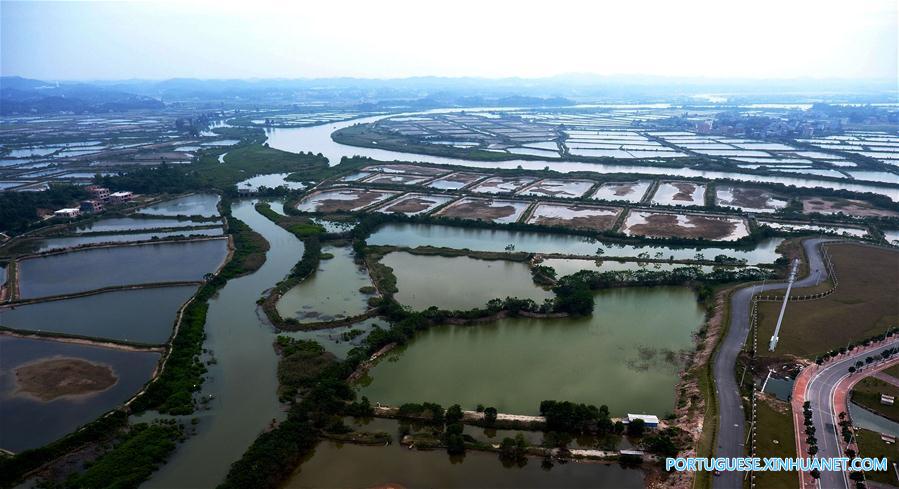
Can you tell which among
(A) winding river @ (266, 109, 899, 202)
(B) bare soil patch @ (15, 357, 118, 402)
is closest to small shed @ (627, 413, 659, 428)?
(B) bare soil patch @ (15, 357, 118, 402)

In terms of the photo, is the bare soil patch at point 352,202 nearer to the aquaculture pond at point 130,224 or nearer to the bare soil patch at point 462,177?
the aquaculture pond at point 130,224

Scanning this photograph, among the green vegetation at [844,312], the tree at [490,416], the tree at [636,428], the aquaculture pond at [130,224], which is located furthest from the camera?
the aquaculture pond at [130,224]

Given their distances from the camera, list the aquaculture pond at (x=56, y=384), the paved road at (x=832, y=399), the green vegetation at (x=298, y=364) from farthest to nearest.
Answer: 1. the green vegetation at (x=298, y=364)
2. the aquaculture pond at (x=56, y=384)
3. the paved road at (x=832, y=399)

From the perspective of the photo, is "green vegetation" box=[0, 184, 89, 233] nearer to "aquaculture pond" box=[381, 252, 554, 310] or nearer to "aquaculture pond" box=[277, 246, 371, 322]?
"aquaculture pond" box=[277, 246, 371, 322]

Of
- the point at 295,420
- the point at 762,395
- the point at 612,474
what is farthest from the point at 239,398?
the point at 762,395

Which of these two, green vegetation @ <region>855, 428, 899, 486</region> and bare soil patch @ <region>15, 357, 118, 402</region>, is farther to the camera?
bare soil patch @ <region>15, 357, 118, 402</region>

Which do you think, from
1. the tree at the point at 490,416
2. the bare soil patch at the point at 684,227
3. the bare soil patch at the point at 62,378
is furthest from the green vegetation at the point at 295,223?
the bare soil patch at the point at 684,227

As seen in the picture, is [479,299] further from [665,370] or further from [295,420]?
[295,420]
